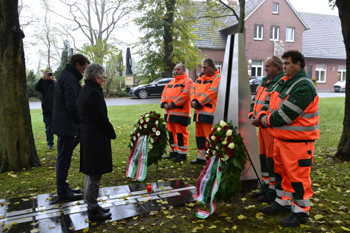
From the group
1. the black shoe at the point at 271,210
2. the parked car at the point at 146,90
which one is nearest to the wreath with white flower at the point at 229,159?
the black shoe at the point at 271,210

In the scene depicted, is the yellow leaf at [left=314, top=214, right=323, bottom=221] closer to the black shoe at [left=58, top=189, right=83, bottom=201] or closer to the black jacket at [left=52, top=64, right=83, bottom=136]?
the black shoe at [left=58, top=189, right=83, bottom=201]

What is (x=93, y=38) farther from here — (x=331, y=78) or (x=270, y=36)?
(x=331, y=78)

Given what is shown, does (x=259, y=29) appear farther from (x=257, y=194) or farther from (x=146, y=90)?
(x=257, y=194)

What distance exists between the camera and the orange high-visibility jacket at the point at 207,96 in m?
6.29

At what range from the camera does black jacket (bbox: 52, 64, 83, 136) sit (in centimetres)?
455

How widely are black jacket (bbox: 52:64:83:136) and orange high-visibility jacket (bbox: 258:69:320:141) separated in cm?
308

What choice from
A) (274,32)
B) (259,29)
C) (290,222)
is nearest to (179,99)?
(290,222)

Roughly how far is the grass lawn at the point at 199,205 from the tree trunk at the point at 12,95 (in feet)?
1.40

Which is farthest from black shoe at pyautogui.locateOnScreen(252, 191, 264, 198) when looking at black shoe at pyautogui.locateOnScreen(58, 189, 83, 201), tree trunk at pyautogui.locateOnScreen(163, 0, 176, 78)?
tree trunk at pyautogui.locateOnScreen(163, 0, 176, 78)

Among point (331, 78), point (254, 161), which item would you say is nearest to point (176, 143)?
point (254, 161)

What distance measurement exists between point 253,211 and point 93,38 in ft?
110

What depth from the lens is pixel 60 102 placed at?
468cm

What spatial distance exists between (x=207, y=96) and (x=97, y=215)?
3492 millimetres

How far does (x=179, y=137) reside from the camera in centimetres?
707
